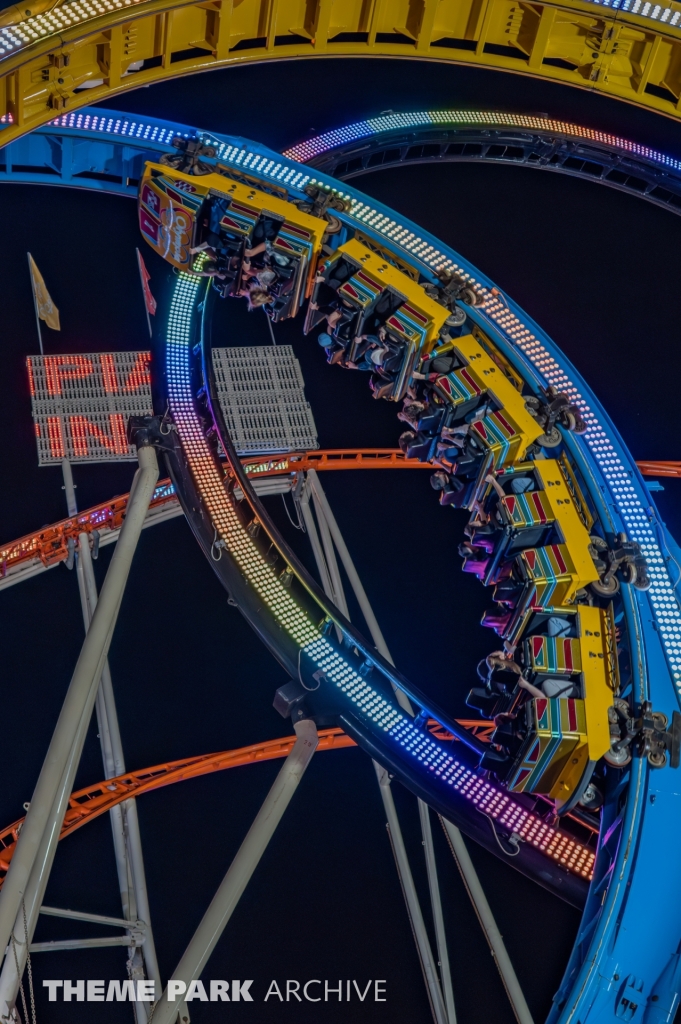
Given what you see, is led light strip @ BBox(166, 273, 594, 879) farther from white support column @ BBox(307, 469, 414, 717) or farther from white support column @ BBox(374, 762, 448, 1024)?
white support column @ BBox(374, 762, 448, 1024)

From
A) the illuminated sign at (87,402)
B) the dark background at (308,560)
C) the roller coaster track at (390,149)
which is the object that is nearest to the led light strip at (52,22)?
the roller coaster track at (390,149)

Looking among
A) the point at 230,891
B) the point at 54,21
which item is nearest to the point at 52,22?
the point at 54,21

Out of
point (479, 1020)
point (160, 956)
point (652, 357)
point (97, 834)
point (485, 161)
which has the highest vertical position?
point (485, 161)

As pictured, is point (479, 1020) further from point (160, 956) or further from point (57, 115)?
point (57, 115)

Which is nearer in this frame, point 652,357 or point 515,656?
point 515,656

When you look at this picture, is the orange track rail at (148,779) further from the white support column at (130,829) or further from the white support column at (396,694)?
the white support column at (396,694)

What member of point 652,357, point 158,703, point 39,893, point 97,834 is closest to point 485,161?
point 652,357

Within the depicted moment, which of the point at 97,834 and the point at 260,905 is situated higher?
the point at 97,834
